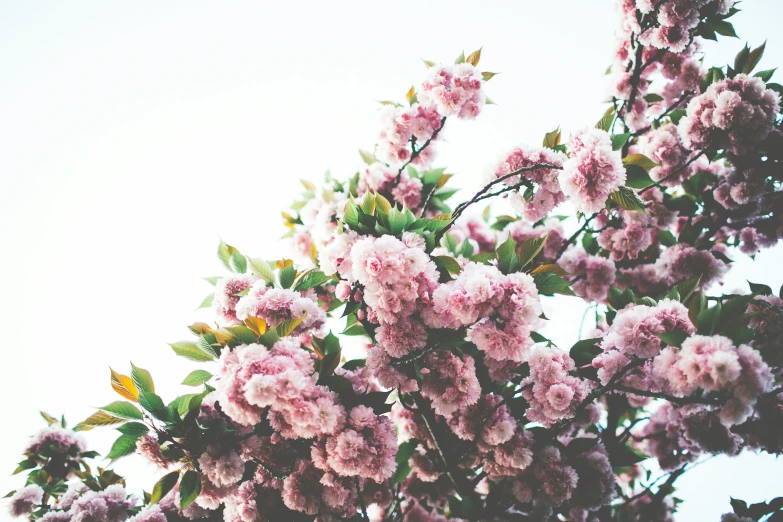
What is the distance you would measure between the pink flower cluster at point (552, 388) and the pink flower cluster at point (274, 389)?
1256 millimetres

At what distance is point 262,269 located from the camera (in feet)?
8.55

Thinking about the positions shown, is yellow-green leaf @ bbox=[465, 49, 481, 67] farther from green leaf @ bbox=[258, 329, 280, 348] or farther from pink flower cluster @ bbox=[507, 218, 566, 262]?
Result: green leaf @ bbox=[258, 329, 280, 348]

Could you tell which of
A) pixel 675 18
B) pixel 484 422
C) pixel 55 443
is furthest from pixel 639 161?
pixel 55 443

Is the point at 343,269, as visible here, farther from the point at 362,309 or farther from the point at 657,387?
the point at 657,387

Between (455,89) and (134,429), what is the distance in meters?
3.12

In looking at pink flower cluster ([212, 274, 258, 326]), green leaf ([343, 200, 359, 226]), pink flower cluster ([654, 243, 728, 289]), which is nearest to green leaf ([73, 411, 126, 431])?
pink flower cluster ([212, 274, 258, 326])

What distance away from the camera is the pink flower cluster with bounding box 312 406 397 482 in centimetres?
213

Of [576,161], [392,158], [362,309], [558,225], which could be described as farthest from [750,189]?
[362,309]

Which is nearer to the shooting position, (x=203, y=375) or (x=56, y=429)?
(x=203, y=375)

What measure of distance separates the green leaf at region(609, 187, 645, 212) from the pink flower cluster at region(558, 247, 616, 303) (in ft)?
6.11

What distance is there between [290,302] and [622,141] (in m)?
2.14

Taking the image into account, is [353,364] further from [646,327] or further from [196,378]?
[646,327]

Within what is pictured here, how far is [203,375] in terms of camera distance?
2.32 metres

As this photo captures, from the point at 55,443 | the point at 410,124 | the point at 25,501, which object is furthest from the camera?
the point at 55,443
